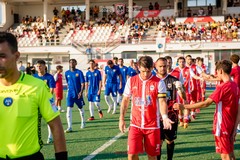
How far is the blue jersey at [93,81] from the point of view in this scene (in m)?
13.3

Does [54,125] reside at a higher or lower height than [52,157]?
higher

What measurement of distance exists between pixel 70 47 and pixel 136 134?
31.0 m

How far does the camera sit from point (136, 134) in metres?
5.66

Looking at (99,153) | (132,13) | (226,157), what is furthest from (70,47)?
(226,157)

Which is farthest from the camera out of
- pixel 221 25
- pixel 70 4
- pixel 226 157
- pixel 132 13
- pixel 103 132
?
pixel 70 4

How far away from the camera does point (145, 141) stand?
5730 millimetres

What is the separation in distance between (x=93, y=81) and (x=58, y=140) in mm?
10313

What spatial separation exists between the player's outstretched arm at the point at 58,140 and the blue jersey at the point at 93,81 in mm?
10189

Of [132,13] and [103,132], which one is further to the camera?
[132,13]

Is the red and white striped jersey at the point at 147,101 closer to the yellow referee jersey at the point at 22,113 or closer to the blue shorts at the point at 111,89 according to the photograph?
the yellow referee jersey at the point at 22,113

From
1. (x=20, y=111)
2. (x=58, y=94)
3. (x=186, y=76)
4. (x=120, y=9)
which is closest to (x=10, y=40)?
(x=20, y=111)

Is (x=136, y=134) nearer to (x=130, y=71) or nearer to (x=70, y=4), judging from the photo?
(x=130, y=71)

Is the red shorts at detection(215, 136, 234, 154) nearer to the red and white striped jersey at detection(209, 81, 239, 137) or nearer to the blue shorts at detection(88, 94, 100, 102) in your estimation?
the red and white striped jersey at detection(209, 81, 239, 137)

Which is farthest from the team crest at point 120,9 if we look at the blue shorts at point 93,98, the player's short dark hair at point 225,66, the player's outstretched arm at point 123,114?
the player's short dark hair at point 225,66
